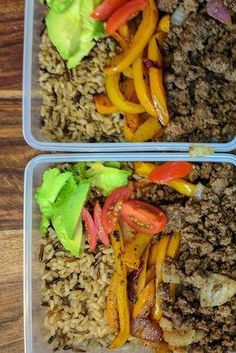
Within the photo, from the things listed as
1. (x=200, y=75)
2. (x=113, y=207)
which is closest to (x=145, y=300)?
(x=113, y=207)

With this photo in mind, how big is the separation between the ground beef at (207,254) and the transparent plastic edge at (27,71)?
0.45m

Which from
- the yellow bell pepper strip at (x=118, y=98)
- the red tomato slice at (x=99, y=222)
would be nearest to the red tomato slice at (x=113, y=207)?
the red tomato slice at (x=99, y=222)

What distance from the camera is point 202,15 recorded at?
1.70 metres

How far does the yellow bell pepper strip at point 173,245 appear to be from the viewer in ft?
5.69

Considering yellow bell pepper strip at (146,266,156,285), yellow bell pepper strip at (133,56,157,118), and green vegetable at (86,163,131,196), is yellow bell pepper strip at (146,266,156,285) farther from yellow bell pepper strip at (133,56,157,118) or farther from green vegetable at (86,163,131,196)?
yellow bell pepper strip at (133,56,157,118)

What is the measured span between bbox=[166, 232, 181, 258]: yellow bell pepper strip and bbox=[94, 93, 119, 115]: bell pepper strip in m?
0.39

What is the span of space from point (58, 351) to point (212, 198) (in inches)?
25.2

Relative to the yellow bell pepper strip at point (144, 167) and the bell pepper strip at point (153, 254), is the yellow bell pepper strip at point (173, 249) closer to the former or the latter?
the bell pepper strip at point (153, 254)

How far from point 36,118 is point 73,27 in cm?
28

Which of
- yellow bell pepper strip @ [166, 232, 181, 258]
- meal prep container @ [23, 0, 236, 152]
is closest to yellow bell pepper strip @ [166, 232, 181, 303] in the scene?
yellow bell pepper strip @ [166, 232, 181, 258]

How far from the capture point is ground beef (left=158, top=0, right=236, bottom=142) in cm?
167

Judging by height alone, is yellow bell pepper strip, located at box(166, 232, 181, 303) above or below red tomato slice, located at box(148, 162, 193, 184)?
below

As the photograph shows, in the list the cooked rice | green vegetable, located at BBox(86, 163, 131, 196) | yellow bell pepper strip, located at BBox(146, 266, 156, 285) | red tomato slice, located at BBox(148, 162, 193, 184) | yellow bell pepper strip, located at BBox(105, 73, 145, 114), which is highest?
yellow bell pepper strip, located at BBox(105, 73, 145, 114)

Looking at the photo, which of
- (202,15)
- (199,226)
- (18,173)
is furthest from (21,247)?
(202,15)
